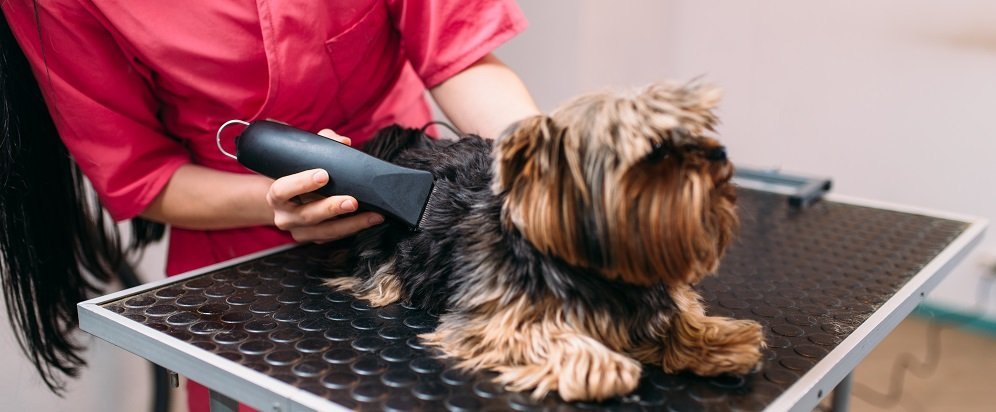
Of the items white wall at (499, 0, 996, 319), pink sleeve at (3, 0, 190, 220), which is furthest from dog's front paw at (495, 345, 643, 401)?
white wall at (499, 0, 996, 319)

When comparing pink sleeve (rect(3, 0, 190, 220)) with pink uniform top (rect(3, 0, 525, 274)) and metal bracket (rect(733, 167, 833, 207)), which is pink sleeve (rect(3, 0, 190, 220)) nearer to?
pink uniform top (rect(3, 0, 525, 274))

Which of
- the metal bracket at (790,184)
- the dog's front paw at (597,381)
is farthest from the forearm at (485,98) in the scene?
the metal bracket at (790,184)

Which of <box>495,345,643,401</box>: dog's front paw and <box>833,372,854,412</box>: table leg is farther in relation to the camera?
<box>833,372,854,412</box>: table leg

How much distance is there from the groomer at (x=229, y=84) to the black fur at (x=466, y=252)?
0.08 meters

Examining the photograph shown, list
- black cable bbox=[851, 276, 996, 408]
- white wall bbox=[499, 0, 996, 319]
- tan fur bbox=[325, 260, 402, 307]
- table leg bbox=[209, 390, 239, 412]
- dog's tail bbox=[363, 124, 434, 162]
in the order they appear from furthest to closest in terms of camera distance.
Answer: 1. white wall bbox=[499, 0, 996, 319]
2. black cable bbox=[851, 276, 996, 408]
3. dog's tail bbox=[363, 124, 434, 162]
4. tan fur bbox=[325, 260, 402, 307]
5. table leg bbox=[209, 390, 239, 412]

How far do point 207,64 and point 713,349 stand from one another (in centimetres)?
75

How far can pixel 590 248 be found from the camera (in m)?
0.79

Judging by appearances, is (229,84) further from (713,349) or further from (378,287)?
(713,349)

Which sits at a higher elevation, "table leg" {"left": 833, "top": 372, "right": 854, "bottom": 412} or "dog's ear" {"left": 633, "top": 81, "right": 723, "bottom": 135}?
"dog's ear" {"left": 633, "top": 81, "right": 723, "bottom": 135}

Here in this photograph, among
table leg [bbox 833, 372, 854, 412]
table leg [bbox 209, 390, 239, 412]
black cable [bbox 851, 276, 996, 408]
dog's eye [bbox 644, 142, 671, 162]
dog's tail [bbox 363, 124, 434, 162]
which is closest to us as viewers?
dog's eye [bbox 644, 142, 671, 162]

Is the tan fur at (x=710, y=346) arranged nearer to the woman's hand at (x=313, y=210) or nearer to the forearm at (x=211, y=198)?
the woman's hand at (x=313, y=210)

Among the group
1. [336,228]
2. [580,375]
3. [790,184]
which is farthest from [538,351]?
[790,184]

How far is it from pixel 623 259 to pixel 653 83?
0.18 metres

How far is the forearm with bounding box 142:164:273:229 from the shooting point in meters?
1.19
